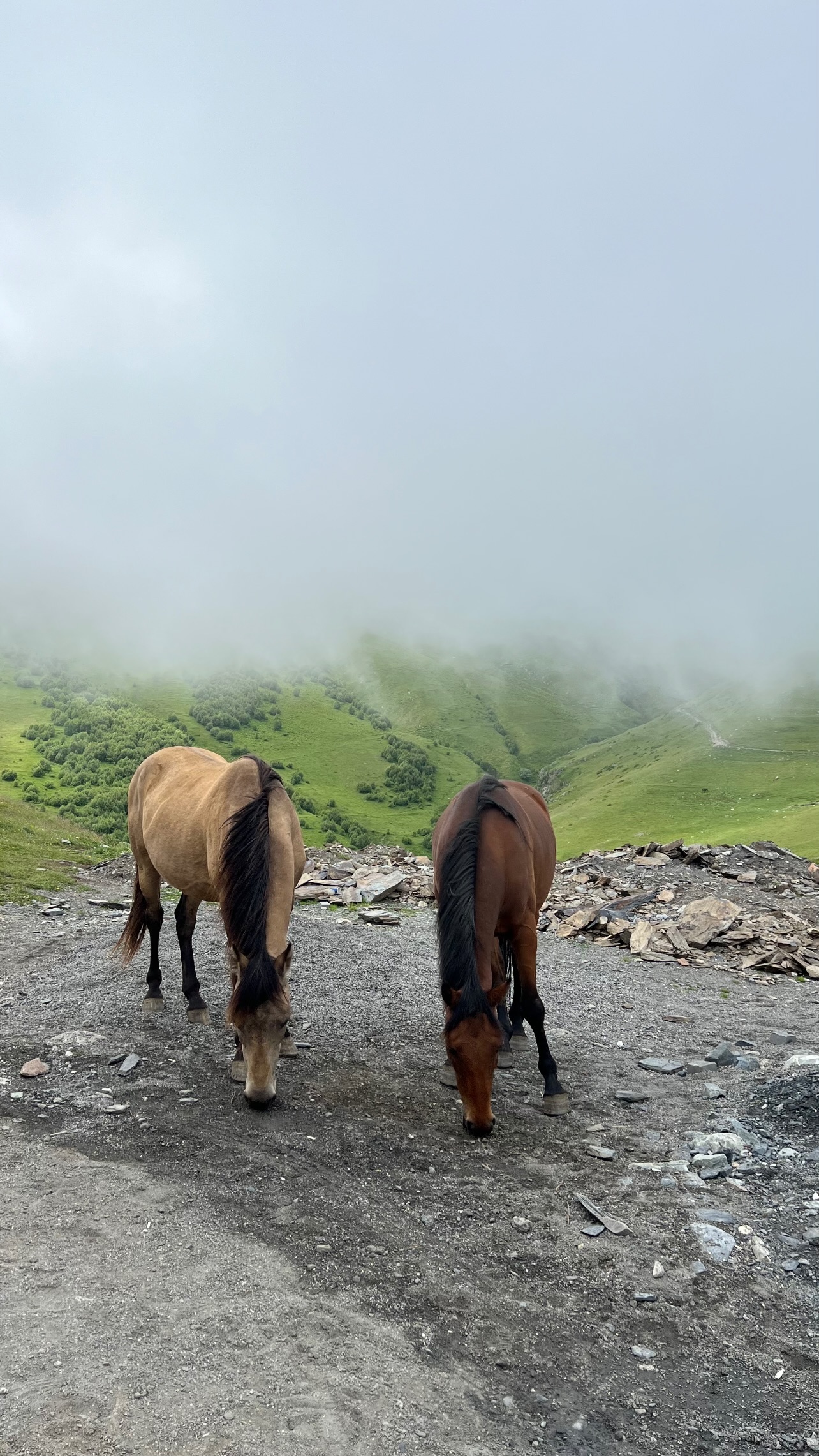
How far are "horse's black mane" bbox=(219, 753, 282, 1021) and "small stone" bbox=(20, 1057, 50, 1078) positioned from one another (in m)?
2.67

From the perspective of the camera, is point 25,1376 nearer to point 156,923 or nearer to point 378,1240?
point 378,1240

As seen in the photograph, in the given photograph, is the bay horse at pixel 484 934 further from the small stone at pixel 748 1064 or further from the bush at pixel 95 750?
the bush at pixel 95 750

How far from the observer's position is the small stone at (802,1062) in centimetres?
882

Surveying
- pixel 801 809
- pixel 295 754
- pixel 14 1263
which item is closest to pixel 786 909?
pixel 14 1263

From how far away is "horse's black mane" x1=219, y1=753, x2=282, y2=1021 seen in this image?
6805 mm

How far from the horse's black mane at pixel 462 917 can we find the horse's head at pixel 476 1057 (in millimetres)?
34

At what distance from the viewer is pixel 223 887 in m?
7.70

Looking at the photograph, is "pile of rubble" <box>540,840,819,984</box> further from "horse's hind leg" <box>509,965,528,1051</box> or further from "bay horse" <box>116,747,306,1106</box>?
"bay horse" <box>116,747,306,1106</box>

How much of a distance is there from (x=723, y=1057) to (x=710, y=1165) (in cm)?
320

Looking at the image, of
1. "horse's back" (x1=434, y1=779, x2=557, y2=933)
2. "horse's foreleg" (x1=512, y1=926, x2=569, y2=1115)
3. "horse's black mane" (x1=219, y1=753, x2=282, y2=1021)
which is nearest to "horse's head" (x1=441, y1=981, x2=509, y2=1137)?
"horse's back" (x1=434, y1=779, x2=557, y2=933)

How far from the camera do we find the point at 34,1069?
26.5 ft

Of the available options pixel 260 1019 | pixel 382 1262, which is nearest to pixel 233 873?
pixel 260 1019

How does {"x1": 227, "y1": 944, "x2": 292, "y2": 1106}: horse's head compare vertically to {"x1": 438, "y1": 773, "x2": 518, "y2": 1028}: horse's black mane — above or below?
below

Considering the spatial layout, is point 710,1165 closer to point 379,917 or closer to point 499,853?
point 499,853
